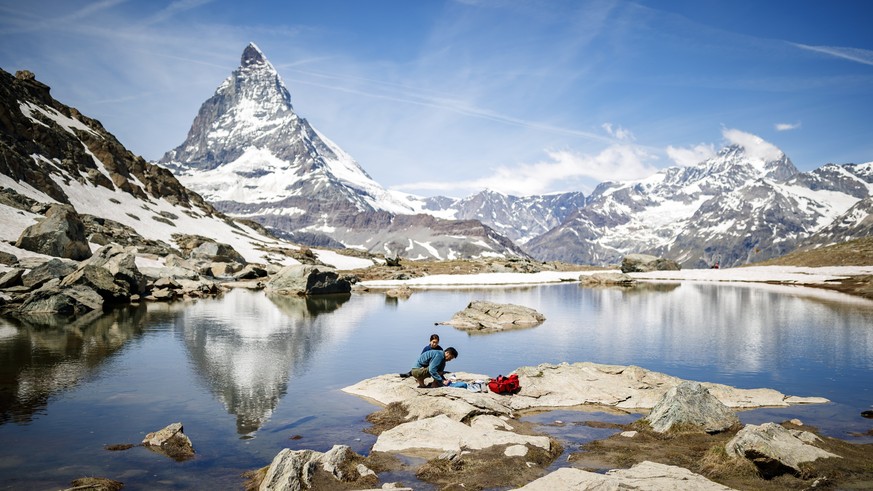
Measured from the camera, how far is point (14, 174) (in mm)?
94688

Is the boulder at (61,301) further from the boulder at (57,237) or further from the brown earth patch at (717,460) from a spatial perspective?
the brown earth patch at (717,460)

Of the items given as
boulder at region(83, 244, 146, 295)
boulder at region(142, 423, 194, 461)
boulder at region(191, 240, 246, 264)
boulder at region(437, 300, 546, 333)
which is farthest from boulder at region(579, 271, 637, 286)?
boulder at region(142, 423, 194, 461)

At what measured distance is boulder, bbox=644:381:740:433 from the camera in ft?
60.8

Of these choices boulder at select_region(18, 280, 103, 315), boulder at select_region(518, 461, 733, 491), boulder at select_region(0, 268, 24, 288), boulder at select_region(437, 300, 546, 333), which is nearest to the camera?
boulder at select_region(518, 461, 733, 491)

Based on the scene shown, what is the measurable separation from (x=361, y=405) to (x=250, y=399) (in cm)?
487

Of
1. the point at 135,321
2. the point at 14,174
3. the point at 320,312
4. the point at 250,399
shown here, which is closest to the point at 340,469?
the point at 250,399

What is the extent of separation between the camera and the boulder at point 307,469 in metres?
13.6

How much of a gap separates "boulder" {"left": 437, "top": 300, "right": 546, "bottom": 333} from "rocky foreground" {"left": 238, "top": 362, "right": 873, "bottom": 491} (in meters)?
22.8

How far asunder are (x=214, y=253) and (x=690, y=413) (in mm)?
105584

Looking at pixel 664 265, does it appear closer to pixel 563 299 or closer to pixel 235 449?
pixel 563 299

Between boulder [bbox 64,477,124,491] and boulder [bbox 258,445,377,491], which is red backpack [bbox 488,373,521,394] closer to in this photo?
boulder [bbox 258,445,377,491]

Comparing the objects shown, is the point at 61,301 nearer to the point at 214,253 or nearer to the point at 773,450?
the point at 773,450

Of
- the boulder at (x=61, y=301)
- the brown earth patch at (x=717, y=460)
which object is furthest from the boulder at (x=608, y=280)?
the brown earth patch at (x=717, y=460)

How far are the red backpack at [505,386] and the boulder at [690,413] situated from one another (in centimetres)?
605
